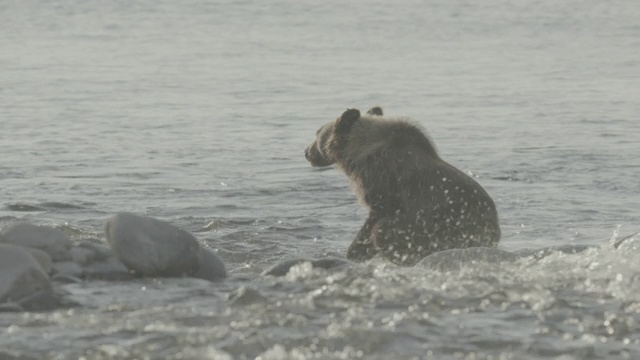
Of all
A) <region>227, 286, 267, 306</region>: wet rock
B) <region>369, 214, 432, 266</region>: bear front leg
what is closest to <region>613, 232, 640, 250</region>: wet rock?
<region>369, 214, 432, 266</region>: bear front leg

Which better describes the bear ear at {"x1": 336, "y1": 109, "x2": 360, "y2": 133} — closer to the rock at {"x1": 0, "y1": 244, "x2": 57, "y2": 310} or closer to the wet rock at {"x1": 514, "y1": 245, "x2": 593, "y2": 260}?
the wet rock at {"x1": 514, "y1": 245, "x2": 593, "y2": 260}

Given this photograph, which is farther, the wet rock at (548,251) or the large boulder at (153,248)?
the wet rock at (548,251)

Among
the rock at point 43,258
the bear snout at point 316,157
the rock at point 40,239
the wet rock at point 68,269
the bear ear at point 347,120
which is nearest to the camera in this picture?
the rock at point 43,258

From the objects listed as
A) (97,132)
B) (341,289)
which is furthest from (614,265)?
(97,132)

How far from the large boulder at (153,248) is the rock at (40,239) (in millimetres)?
271

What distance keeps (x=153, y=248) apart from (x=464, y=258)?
6.32 ft

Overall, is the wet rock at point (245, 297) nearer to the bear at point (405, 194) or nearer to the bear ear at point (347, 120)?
the bear at point (405, 194)

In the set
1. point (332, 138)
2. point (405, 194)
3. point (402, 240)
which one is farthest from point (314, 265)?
point (332, 138)

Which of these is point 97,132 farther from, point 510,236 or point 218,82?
point 510,236

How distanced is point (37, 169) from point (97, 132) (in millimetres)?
2324

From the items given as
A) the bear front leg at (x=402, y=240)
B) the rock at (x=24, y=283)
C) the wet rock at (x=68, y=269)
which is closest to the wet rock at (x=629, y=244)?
the bear front leg at (x=402, y=240)

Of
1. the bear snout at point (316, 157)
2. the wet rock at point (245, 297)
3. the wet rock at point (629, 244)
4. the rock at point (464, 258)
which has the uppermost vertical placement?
the bear snout at point (316, 157)

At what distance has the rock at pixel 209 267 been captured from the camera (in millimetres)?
8227

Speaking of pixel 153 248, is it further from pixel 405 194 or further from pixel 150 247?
pixel 405 194
